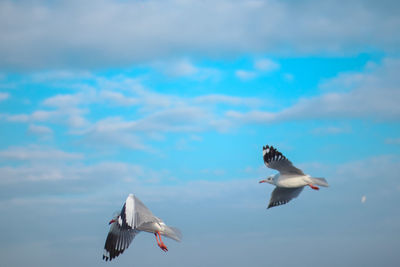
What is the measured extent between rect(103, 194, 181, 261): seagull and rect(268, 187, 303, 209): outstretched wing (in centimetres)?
368

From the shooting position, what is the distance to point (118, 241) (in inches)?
632

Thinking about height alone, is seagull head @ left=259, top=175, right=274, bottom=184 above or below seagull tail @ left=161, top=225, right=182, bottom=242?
above

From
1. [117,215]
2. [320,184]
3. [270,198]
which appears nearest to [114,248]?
[117,215]

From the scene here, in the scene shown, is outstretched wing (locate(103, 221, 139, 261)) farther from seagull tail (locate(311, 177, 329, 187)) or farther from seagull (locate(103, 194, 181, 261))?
seagull tail (locate(311, 177, 329, 187))

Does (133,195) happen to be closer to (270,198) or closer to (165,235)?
(165,235)

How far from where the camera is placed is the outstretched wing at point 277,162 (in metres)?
15.8

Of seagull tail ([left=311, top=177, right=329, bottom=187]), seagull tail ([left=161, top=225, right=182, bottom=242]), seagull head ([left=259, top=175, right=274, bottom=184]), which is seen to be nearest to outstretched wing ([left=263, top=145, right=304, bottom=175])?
seagull tail ([left=311, top=177, right=329, bottom=187])

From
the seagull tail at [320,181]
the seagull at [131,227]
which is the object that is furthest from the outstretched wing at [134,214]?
the seagull tail at [320,181]

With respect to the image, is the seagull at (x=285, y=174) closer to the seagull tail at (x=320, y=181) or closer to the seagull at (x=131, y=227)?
the seagull tail at (x=320, y=181)

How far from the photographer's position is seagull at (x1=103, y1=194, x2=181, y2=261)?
15.1 meters

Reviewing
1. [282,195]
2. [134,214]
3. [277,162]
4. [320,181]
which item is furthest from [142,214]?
[320,181]

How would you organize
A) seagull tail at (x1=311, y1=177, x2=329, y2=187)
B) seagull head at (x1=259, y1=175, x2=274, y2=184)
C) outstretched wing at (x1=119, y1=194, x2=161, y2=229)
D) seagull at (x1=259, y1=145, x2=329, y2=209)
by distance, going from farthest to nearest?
seagull head at (x1=259, y1=175, x2=274, y2=184), seagull at (x1=259, y1=145, x2=329, y2=209), seagull tail at (x1=311, y1=177, x2=329, y2=187), outstretched wing at (x1=119, y1=194, x2=161, y2=229)

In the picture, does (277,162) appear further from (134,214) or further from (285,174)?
(134,214)

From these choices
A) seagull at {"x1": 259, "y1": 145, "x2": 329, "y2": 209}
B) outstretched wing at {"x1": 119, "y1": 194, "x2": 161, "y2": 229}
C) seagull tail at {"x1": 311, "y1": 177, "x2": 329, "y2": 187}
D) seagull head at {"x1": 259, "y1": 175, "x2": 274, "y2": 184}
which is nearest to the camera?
outstretched wing at {"x1": 119, "y1": 194, "x2": 161, "y2": 229}
